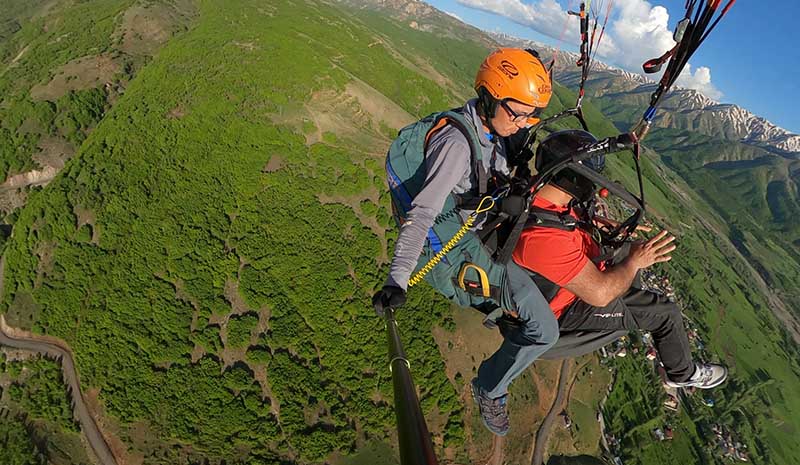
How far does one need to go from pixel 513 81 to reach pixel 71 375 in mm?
40600

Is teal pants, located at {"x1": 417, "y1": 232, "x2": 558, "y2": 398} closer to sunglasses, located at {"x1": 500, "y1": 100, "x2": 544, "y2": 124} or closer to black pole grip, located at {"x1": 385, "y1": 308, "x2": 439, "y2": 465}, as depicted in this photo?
sunglasses, located at {"x1": 500, "y1": 100, "x2": 544, "y2": 124}

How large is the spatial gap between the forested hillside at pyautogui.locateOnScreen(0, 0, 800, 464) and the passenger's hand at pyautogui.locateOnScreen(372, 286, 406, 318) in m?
29.5

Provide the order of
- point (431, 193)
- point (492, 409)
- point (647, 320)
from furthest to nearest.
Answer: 1. point (492, 409)
2. point (647, 320)
3. point (431, 193)

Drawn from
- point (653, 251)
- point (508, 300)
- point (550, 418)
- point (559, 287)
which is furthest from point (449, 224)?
point (550, 418)

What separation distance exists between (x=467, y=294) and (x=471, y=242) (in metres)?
0.94

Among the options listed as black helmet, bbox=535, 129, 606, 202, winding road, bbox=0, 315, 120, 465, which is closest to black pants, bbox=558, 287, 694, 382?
black helmet, bbox=535, 129, 606, 202

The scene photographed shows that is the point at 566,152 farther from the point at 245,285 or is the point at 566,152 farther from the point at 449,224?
the point at 245,285

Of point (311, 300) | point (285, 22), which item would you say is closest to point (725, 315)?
point (311, 300)

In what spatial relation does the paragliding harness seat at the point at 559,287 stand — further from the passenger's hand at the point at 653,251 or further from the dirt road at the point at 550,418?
the dirt road at the point at 550,418

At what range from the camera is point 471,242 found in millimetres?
4516

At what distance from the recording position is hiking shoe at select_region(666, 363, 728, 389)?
552 cm

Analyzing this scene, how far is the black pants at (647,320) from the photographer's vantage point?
5141 mm

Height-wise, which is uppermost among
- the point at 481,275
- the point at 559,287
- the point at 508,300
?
the point at 481,275

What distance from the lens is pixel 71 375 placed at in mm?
28531
